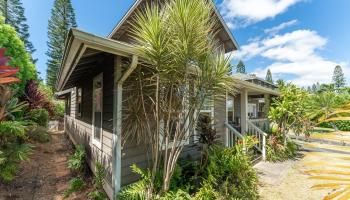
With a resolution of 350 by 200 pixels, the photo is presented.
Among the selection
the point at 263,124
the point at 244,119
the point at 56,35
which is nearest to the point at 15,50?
the point at 244,119

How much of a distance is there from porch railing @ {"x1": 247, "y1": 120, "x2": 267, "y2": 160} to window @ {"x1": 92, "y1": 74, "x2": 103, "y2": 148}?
19.4 feet

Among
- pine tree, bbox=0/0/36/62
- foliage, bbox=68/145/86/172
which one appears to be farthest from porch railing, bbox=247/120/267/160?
pine tree, bbox=0/0/36/62

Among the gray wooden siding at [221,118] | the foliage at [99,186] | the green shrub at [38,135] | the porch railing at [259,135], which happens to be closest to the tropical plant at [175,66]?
the foliage at [99,186]

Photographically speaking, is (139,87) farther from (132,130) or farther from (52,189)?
(52,189)

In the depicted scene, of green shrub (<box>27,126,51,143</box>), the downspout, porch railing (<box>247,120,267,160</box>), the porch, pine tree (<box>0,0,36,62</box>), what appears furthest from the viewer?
pine tree (<box>0,0,36,62</box>)

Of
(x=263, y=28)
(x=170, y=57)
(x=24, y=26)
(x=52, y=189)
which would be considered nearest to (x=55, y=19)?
(x=24, y=26)

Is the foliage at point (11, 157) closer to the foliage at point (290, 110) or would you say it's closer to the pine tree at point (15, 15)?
the foliage at point (290, 110)

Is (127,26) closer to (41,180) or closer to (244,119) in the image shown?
(244,119)

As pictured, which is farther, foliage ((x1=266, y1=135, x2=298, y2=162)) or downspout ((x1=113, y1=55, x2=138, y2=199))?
foliage ((x1=266, y1=135, x2=298, y2=162))

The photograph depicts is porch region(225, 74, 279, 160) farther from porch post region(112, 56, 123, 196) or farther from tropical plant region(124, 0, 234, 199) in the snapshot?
porch post region(112, 56, 123, 196)

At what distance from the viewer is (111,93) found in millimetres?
4578

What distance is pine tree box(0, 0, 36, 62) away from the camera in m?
24.9

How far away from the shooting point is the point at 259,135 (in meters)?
8.34

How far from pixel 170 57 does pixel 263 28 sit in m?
15.4
